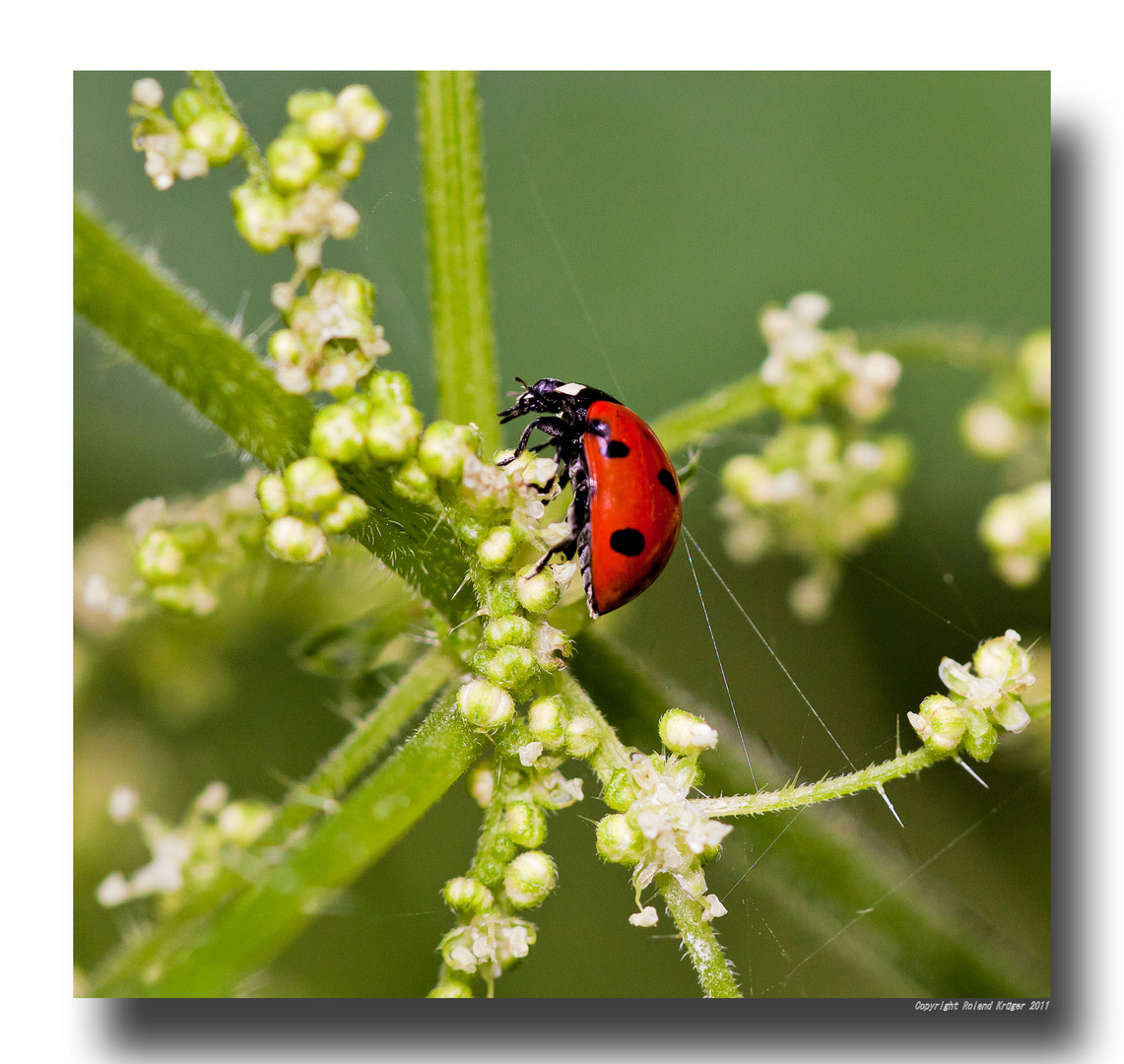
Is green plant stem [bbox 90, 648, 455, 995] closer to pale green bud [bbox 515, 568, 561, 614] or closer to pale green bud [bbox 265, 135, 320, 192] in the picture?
pale green bud [bbox 515, 568, 561, 614]

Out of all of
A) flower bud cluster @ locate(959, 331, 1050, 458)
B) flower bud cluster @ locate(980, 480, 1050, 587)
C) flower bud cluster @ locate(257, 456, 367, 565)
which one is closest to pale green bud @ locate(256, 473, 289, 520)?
flower bud cluster @ locate(257, 456, 367, 565)

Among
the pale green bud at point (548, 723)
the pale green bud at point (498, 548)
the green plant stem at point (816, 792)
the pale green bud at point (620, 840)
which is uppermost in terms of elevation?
the pale green bud at point (498, 548)

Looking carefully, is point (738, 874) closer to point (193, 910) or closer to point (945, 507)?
point (193, 910)

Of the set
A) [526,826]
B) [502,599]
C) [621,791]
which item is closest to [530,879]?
[526,826]

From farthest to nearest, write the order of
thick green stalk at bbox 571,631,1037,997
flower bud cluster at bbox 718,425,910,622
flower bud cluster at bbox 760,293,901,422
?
flower bud cluster at bbox 718,425,910,622 < flower bud cluster at bbox 760,293,901,422 < thick green stalk at bbox 571,631,1037,997

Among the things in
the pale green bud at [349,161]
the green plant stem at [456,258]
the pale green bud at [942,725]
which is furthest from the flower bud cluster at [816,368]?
the pale green bud at [349,161]

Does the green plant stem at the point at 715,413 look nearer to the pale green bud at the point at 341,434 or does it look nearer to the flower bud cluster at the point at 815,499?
the flower bud cluster at the point at 815,499
